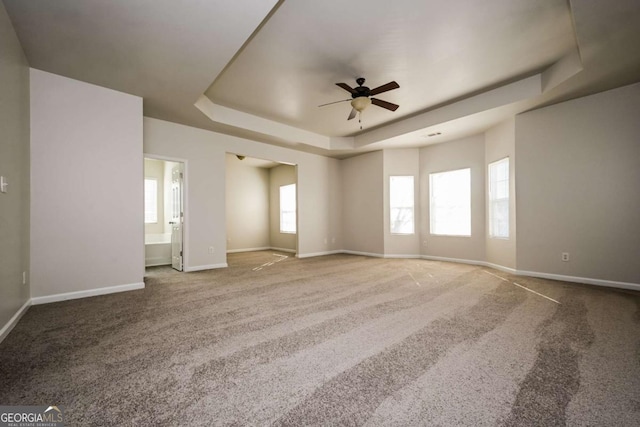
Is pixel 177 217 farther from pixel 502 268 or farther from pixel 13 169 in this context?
pixel 502 268

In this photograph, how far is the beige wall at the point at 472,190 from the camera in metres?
5.76

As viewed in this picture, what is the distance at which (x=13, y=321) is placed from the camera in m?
2.58

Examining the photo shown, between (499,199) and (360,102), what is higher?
(360,102)

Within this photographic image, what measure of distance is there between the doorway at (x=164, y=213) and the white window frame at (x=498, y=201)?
5981mm

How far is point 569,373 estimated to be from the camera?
175 centimetres

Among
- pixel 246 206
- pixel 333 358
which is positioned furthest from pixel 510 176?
pixel 246 206

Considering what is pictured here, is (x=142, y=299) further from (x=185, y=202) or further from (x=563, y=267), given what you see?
(x=563, y=267)

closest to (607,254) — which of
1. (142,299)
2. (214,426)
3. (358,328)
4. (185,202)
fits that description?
(358,328)

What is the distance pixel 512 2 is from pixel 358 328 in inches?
133

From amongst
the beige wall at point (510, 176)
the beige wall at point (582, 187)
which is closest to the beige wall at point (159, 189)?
the beige wall at point (510, 176)

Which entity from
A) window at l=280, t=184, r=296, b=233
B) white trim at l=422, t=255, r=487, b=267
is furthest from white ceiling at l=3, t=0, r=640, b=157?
window at l=280, t=184, r=296, b=233

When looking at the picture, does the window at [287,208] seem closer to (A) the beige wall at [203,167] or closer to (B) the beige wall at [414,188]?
(A) the beige wall at [203,167]

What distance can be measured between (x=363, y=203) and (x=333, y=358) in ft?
18.9

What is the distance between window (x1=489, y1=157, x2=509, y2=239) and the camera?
5129 mm
